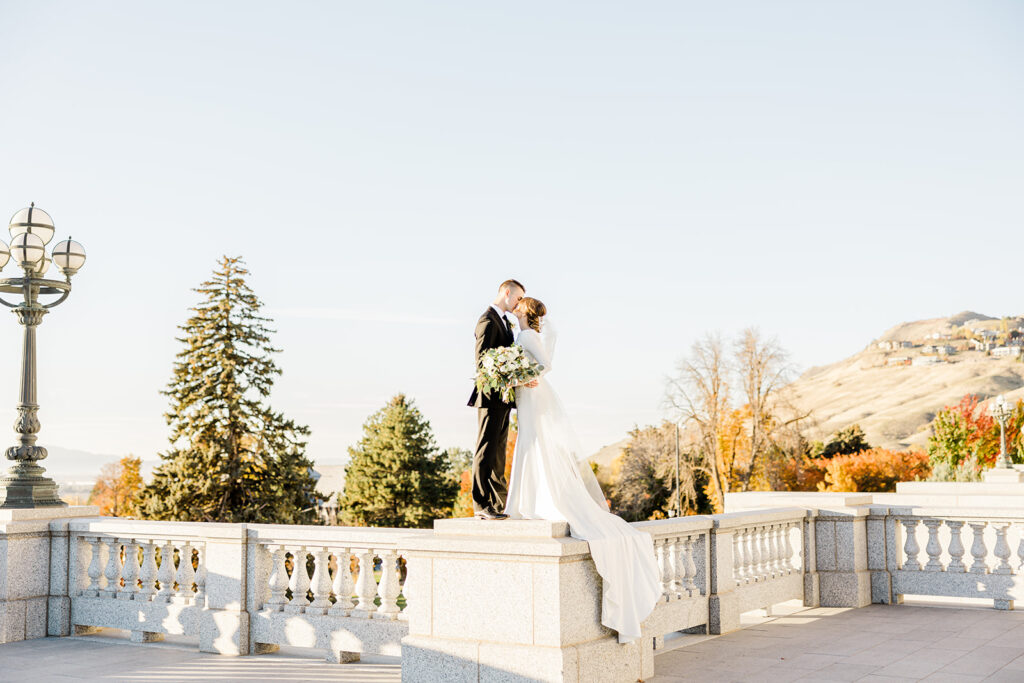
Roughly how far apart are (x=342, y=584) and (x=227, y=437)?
43494 mm

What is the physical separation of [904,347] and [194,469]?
100788 mm

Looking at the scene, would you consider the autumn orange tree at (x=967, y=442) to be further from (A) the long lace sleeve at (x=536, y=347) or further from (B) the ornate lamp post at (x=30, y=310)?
(B) the ornate lamp post at (x=30, y=310)

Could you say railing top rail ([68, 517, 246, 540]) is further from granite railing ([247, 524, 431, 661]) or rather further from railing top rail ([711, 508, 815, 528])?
railing top rail ([711, 508, 815, 528])

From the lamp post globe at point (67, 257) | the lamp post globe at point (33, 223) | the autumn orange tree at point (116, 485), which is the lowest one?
the autumn orange tree at point (116, 485)

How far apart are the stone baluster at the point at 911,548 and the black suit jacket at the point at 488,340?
7.23 m

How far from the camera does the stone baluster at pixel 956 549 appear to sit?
39.2ft

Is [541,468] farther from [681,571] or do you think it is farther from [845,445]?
[845,445]

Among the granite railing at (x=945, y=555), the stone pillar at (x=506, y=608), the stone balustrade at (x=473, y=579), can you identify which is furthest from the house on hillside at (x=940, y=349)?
the stone pillar at (x=506, y=608)

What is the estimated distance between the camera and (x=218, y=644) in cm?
959

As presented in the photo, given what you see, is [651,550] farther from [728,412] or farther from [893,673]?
[728,412]

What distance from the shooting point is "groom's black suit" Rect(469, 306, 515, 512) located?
752cm

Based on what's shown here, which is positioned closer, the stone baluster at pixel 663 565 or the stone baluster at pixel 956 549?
the stone baluster at pixel 663 565

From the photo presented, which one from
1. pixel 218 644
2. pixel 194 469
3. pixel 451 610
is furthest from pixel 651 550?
pixel 194 469

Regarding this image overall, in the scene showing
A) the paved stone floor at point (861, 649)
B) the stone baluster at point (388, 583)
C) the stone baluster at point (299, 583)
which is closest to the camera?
the paved stone floor at point (861, 649)
